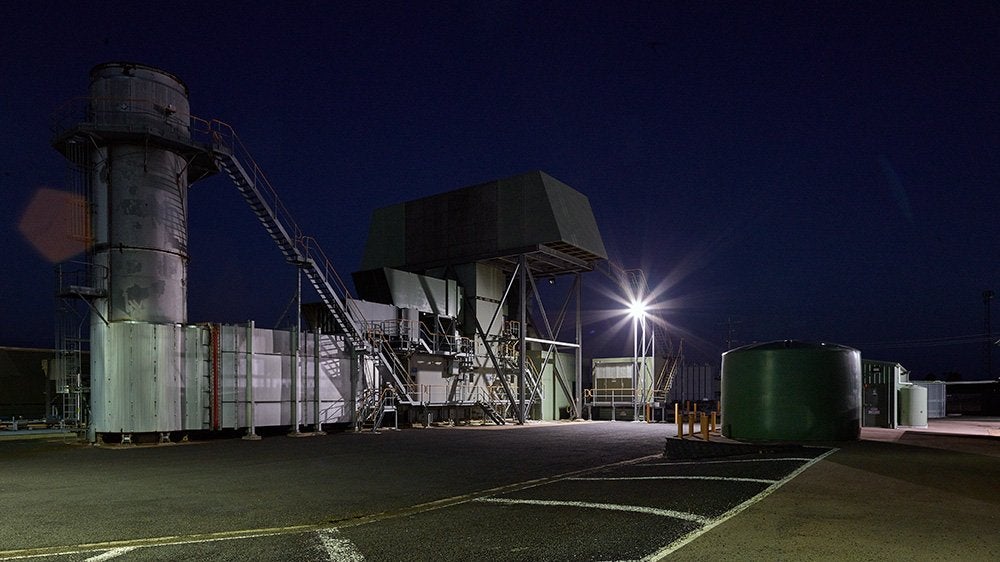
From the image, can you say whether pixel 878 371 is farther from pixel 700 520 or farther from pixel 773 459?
pixel 700 520

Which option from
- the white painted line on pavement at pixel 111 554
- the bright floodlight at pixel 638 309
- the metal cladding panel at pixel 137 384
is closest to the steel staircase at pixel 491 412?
the bright floodlight at pixel 638 309

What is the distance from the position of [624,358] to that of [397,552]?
35.5 meters

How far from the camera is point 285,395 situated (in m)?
25.1

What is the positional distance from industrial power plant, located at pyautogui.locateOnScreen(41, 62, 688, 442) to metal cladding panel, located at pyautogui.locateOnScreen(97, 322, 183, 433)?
43 millimetres

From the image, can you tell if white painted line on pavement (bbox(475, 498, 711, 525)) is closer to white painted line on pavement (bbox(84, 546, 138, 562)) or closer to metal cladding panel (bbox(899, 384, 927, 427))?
→ white painted line on pavement (bbox(84, 546, 138, 562))

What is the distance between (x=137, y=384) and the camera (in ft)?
69.5


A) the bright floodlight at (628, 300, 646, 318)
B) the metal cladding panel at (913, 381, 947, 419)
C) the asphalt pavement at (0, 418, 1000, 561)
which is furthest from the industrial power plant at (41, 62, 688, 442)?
the metal cladding panel at (913, 381, 947, 419)

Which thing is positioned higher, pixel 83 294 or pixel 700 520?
pixel 83 294

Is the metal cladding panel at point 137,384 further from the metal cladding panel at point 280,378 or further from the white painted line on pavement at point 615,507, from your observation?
the white painted line on pavement at point 615,507

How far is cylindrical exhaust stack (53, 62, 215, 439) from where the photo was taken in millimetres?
21219

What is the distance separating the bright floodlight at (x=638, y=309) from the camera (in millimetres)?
37625

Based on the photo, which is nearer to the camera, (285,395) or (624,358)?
(285,395)

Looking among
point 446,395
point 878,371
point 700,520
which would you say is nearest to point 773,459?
point 700,520

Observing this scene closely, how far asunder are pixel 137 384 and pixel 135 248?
454 cm
